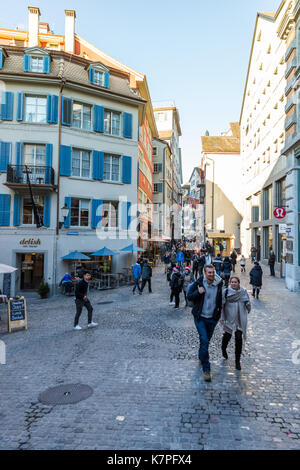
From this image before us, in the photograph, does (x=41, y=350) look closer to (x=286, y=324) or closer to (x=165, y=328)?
(x=165, y=328)

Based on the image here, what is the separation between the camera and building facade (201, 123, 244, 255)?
44.6 metres

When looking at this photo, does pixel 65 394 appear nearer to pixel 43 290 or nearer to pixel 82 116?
pixel 43 290

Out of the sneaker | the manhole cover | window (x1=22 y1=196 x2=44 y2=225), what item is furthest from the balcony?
the sneaker

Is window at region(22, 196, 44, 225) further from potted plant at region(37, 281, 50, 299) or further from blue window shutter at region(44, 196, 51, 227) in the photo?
potted plant at region(37, 281, 50, 299)

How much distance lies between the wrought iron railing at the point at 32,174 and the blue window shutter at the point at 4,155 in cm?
39

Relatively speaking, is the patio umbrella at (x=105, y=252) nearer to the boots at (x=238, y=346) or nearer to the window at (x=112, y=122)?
the window at (x=112, y=122)

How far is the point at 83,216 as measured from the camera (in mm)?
20312

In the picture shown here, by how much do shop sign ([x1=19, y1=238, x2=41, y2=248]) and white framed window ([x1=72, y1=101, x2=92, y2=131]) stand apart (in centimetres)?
776

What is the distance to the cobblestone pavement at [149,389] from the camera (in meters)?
4.07

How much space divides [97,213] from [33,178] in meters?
4.41

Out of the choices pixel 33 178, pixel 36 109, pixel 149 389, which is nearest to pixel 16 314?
pixel 149 389

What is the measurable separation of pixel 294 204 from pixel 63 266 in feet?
44.7

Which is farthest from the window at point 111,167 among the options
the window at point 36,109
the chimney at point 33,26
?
the chimney at point 33,26
